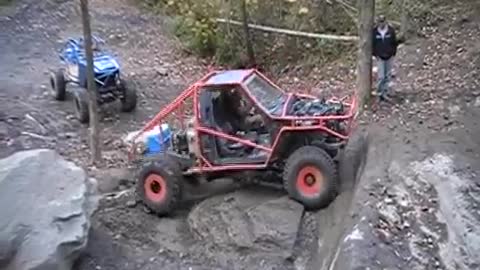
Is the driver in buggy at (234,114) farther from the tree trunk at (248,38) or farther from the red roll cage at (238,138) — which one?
the tree trunk at (248,38)

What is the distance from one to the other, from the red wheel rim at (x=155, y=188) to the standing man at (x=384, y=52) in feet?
9.88

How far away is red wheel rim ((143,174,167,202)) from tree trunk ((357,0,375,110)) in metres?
2.66

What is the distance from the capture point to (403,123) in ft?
32.8

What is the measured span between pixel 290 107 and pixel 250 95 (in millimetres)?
497

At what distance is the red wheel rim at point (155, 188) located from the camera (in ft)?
32.8

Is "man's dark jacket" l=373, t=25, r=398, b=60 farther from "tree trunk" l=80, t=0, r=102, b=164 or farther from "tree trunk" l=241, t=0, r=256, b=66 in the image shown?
"tree trunk" l=241, t=0, r=256, b=66

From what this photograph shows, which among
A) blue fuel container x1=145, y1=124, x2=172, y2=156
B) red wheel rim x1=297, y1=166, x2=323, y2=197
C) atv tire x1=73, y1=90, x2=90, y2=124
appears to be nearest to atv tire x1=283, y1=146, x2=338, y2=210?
red wheel rim x1=297, y1=166, x2=323, y2=197

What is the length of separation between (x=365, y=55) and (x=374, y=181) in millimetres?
2793

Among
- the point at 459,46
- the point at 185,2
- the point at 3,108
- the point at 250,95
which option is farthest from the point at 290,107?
the point at 185,2

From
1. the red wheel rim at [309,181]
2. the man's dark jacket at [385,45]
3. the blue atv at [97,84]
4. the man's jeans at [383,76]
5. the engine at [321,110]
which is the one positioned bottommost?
the red wheel rim at [309,181]

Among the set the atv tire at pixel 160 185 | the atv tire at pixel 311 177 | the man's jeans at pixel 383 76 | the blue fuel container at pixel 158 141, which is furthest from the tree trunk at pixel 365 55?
the atv tire at pixel 160 185

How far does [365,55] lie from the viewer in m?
10.9

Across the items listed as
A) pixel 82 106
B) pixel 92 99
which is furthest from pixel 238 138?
pixel 82 106

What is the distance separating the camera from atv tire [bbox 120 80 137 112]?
554 inches
